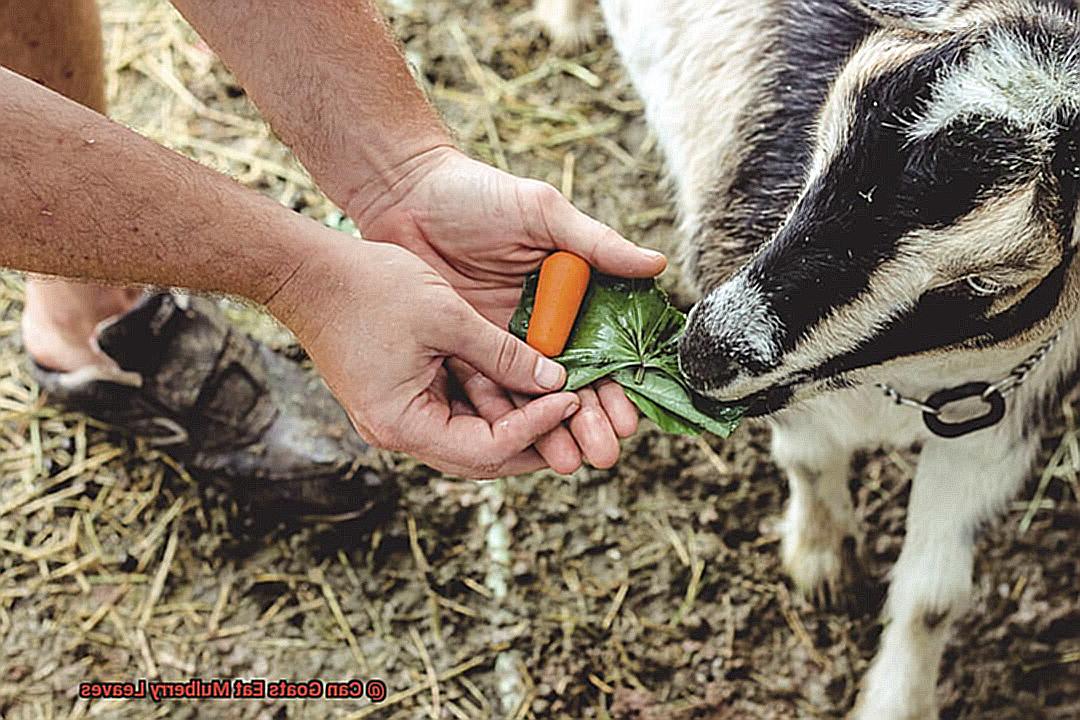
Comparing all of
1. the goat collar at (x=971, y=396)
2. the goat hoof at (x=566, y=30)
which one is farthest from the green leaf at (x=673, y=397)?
the goat hoof at (x=566, y=30)

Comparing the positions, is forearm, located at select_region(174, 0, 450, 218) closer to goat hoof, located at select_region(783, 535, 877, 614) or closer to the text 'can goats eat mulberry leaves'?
the text 'can goats eat mulberry leaves'

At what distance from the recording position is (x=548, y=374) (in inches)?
79.4

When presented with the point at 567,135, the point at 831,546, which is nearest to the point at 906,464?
the point at 831,546

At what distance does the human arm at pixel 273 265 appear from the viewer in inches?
66.6

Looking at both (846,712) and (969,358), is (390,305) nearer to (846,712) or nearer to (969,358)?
(969,358)

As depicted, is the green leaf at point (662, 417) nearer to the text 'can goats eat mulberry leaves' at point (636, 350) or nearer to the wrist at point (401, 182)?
the text 'can goats eat mulberry leaves' at point (636, 350)

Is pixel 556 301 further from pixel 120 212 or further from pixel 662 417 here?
pixel 120 212

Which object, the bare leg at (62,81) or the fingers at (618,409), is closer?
the fingers at (618,409)

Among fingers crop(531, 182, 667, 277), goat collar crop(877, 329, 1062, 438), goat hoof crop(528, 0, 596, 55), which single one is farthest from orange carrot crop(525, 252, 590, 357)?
goat hoof crop(528, 0, 596, 55)

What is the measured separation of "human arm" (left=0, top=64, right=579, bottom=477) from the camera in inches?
66.6

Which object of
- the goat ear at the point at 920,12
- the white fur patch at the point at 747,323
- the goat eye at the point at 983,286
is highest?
the goat ear at the point at 920,12

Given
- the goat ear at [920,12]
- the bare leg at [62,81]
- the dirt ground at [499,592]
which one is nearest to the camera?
the goat ear at [920,12]

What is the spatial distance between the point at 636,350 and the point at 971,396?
55cm

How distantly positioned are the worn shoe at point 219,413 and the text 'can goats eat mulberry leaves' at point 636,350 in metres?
0.80
